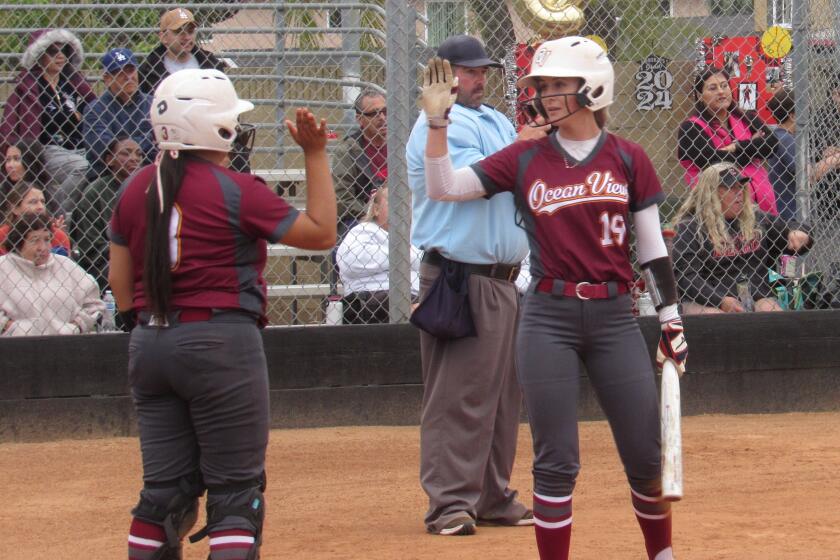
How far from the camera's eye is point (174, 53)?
8812 millimetres

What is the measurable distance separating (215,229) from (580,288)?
4.30 feet

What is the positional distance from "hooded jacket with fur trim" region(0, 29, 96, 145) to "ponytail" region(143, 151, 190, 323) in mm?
5111

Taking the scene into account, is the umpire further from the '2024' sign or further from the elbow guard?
the '2024' sign

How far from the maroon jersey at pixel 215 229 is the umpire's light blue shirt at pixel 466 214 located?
1539mm

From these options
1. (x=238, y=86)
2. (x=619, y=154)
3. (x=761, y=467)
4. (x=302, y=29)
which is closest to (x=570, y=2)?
(x=302, y=29)

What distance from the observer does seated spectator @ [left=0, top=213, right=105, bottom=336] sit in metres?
8.00

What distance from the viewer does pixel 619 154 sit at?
4.65 m

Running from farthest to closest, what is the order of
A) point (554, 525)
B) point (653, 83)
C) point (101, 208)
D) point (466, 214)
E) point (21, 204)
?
point (653, 83), point (101, 208), point (21, 204), point (466, 214), point (554, 525)

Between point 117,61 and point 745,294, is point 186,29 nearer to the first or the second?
point 117,61

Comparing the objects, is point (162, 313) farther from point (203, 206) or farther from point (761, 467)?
point (761, 467)

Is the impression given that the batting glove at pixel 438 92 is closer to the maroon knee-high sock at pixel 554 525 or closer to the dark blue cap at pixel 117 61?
the maroon knee-high sock at pixel 554 525

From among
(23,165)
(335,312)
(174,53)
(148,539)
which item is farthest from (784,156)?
(148,539)

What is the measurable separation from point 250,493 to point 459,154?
200cm

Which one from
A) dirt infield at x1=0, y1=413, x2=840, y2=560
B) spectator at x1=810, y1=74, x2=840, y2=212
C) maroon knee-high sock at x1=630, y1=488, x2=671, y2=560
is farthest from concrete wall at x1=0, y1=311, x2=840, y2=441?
maroon knee-high sock at x1=630, y1=488, x2=671, y2=560
